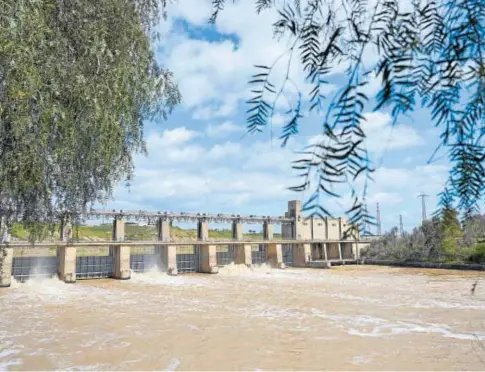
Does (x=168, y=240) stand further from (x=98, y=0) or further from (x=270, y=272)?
(x=98, y=0)

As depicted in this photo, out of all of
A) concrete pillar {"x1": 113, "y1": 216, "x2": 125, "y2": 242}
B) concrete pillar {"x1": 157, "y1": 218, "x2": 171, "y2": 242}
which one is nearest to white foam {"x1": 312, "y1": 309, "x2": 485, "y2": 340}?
concrete pillar {"x1": 113, "y1": 216, "x2": 125, "y2": 242}

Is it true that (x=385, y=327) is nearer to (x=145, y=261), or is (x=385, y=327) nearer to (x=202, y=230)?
(x=202, y=230)

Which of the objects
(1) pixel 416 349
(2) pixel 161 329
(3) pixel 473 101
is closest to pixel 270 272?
(2) pixel 161 329

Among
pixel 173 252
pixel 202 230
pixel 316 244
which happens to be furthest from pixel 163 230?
pixel 316 244

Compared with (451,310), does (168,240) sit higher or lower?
higher

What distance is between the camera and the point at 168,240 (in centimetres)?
3966

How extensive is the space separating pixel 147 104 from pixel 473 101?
18.4ft

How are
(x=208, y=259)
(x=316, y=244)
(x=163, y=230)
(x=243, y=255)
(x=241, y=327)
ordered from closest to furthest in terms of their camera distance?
(x=241, y=327) < (x=163, y=230) < (x=208, y=259) < (x=243, y=255) < (x=316, y=244)

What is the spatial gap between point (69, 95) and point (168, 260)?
3578 centimetres

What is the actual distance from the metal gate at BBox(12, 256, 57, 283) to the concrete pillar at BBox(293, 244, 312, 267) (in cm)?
2788

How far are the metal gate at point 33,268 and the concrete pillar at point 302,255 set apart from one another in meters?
27.9

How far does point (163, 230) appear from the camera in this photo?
39812 mm

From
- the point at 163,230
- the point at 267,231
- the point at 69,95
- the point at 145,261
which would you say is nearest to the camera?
the point at 69,95

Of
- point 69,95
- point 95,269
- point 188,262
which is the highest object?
point 69,95
